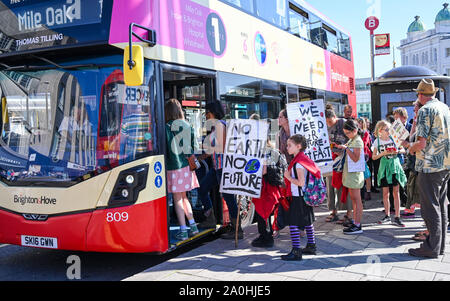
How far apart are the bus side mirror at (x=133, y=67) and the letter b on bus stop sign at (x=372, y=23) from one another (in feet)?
34.9

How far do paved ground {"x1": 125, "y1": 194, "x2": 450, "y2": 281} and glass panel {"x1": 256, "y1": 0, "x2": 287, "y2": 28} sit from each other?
3.83 m

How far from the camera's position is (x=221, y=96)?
20.7ft

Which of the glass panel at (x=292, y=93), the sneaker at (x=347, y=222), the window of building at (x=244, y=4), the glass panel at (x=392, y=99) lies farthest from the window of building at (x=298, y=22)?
the sneaker at (x=347, y=222)

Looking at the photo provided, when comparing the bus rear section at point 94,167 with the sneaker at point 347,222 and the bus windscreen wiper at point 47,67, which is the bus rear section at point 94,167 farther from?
the sneaker at point 347,222

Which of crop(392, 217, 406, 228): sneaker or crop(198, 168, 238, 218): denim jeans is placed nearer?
crop(198, 168, 238, 218): denim jeans

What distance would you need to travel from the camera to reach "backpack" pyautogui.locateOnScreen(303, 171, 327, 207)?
522 cm

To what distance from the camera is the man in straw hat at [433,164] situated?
5160 mm

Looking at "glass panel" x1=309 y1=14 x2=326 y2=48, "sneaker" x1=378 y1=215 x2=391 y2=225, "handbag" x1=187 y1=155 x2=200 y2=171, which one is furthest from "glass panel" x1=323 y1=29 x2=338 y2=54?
"handbag" x1=187 y1=155 x2=200 y2=171

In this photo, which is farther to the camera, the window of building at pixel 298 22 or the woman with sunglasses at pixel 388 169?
the window of building at pixel 298 22

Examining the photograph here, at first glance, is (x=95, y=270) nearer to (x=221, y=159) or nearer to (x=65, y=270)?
(x=65, y=270)

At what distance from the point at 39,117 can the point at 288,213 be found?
3.11m

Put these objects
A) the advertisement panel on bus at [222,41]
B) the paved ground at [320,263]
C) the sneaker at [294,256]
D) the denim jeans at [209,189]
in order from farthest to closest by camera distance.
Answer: the denim jeans at [209,189] < the sneaker at [294,256] < the advertisement panel on bus at [222,41] < the paved ground at [320,263]

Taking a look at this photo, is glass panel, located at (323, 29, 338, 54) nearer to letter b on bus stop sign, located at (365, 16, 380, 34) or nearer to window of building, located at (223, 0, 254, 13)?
letter b on bus stop sign, located at (365, 16, 380, 34)
